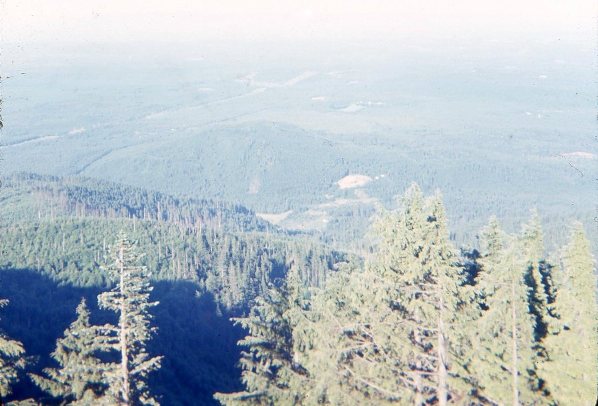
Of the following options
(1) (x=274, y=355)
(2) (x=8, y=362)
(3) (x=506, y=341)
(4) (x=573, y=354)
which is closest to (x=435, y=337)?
(3) (x=506, y=341)

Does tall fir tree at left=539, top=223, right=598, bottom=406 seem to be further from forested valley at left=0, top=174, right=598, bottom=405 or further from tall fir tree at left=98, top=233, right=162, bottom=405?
tall fir tree at left=98, top=233, right=162, bottom=405

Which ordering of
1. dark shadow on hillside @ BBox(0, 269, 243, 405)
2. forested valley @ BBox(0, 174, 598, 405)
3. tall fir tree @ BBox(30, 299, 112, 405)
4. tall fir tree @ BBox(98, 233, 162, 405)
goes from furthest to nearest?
dark shadow on hillside @ BBox(0, 269, 243, 405)
tall fir tree @ BBox(30, 299, 112, 405)
tall fir tree @ BBox(98, 233, 162, 405)
forested valley @ BBox(0, 174, 598, 405)

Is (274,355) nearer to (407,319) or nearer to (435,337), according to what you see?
(407,319)

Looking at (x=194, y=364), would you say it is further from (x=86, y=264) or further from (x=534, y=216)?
(x=534, y=216)

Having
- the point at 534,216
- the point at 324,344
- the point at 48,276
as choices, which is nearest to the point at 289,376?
the point at 324,344

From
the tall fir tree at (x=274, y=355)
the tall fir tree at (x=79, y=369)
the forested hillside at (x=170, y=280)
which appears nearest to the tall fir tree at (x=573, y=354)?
the tall fir tree at (x=274, y=355)

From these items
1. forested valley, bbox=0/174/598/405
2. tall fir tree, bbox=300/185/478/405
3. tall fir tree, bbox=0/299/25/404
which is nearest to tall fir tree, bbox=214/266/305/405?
forested valley, bbox=0/174/598/405
